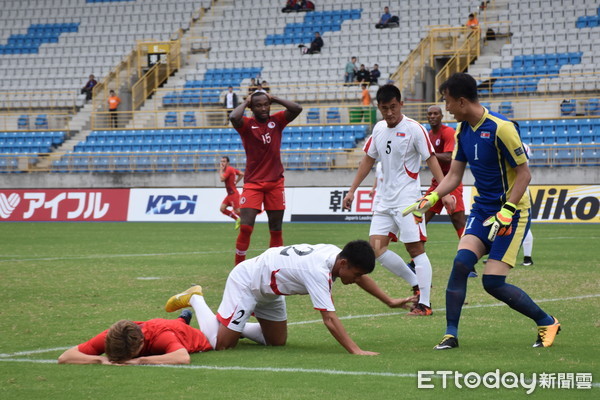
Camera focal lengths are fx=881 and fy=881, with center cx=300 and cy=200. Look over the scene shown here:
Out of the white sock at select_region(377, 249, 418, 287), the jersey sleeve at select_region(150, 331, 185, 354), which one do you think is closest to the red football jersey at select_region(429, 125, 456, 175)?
the white sock at select_region(377, 249, 418, 287)

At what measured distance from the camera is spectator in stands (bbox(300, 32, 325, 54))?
40.9 metres

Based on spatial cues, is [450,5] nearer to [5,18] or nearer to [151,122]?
[151,122]

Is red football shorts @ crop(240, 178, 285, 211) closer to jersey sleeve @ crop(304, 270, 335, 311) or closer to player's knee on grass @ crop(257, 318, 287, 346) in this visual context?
player's knee on grass @ crop(257, 318, 287, 346)

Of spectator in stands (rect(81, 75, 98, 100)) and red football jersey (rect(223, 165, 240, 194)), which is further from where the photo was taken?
spectator in stands (rect(81, 75, 98, 100))

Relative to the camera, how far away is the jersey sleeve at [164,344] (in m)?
7.00

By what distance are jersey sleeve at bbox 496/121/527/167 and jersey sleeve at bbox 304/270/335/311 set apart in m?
1.78

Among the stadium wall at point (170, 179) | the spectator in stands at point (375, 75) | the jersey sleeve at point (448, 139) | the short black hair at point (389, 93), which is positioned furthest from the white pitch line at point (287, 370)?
the spectator in stands at point (375, 75)

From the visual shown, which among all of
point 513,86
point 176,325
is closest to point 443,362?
point 176,325

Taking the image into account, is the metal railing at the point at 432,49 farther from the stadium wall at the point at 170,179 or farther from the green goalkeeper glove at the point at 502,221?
→ the green goalkeeper glove at the point at 502,221

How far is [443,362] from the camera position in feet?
22.1

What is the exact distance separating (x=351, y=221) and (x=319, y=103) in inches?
454

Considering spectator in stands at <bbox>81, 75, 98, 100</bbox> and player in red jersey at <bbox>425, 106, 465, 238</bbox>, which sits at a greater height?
spectator in stands at <bbox>81, 75, 98, 100</bbox>

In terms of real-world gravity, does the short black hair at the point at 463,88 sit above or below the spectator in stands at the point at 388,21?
below

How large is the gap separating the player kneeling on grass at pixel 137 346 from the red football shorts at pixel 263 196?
5171 mm
